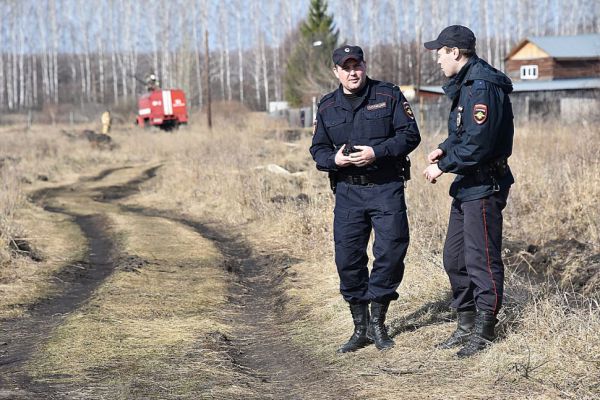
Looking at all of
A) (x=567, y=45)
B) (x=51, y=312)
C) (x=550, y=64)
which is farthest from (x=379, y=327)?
(x=567, y=45)

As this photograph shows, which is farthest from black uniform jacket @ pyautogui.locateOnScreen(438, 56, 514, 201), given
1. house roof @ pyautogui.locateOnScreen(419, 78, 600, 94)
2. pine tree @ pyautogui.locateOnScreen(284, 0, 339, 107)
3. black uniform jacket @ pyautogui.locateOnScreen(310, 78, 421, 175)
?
pine tree @ pyautogui.locateOnScreen(284, 0, 339, 107)

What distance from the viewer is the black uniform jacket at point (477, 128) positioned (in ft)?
16.1

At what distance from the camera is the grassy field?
15.7ft

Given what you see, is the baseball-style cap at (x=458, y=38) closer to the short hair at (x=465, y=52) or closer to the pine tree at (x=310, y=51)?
the short hair at (x=465, y=52)

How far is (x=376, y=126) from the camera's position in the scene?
5484 mm

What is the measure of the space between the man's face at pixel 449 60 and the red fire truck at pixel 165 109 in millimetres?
40138

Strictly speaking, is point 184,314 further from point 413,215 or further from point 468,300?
point 413,215

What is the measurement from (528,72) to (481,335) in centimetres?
5151

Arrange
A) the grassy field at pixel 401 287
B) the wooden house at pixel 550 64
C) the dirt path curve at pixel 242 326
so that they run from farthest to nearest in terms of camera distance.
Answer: the wooden house at pixel 550 64, the dirt path curve at pixel 242 326, the grassy field at pixel 401 287

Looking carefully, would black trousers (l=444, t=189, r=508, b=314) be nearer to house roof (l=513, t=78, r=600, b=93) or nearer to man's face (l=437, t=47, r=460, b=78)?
man's face (l=437, t=47, r=460, b=78)

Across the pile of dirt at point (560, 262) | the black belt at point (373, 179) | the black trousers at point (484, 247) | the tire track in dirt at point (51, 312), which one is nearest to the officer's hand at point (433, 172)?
the black trousers at point (484, 247)

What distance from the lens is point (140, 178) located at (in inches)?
922

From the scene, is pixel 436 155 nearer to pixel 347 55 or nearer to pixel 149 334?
pixel 347 55

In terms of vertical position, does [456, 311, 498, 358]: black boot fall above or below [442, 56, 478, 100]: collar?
below
